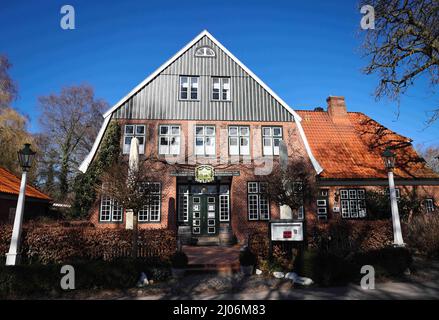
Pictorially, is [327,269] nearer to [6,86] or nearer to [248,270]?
[248,270]

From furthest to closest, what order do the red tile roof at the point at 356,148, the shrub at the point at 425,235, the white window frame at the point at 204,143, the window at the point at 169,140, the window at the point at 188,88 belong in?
1. the red tile roof at the point at 356,148
2. the window at the point at 188,88
3. the white window frame at the point at 204,143
4. the window at the point at 169,140
5. the shrub at the point at 425,235

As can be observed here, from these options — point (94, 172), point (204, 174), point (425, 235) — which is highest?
point (94, 172)

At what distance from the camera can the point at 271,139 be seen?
18016 mm

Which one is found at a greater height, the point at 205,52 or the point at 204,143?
the point at 205,52

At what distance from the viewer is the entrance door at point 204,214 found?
17297 millimetres

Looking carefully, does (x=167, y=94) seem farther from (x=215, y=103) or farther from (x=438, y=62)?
(x=438, y=62)

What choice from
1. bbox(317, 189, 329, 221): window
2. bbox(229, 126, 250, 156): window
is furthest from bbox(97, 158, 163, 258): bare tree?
bbox(317, 189, 329, 221): window

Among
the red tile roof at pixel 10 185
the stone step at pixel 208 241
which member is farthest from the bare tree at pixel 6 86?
the stone step at pixel 208 241

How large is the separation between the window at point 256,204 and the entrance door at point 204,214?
204cm

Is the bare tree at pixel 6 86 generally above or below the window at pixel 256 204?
above

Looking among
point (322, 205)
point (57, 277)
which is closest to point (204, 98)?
point (322, 205)

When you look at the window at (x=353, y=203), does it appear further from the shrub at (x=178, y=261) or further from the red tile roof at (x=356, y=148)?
the shrub at (x=178, y=261)

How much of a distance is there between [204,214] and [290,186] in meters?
6.58
